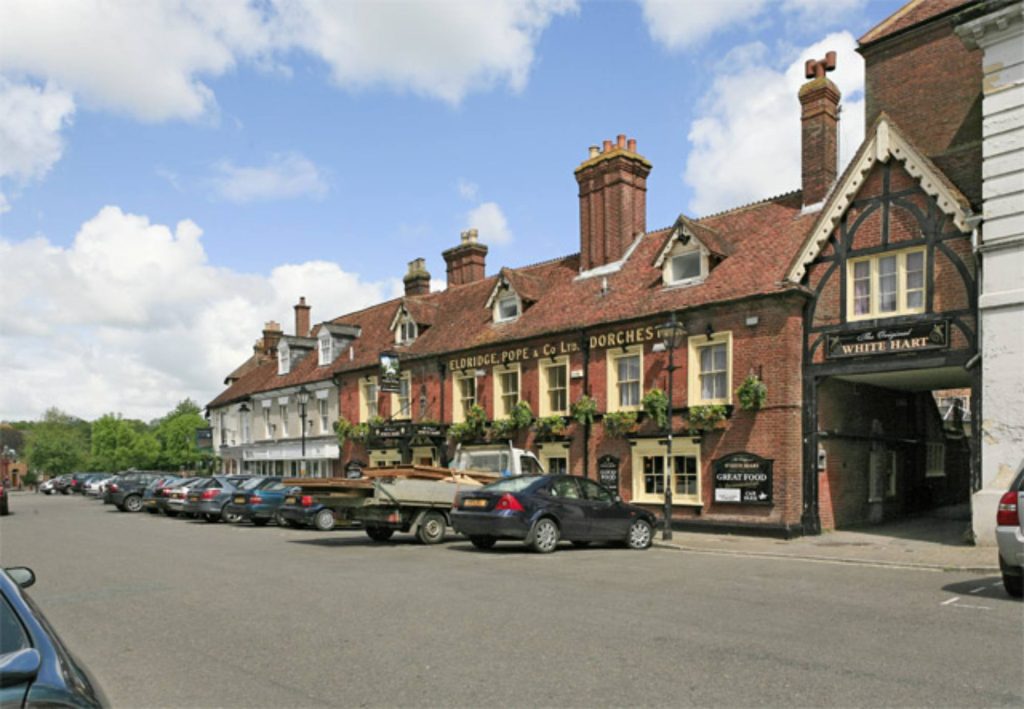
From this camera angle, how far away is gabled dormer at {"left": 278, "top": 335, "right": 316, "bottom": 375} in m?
42.5

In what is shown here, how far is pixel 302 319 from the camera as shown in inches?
1863

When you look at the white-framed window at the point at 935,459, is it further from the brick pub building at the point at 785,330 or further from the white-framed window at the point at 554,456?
the white-framed window at the point at 554,456

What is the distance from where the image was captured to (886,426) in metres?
23.0

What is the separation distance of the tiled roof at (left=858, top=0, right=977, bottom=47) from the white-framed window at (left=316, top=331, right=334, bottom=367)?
25.1 meters

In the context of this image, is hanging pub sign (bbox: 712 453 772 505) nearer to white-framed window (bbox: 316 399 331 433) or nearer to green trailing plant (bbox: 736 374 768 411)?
green trailing plant (bbox: 736 374 768 411)

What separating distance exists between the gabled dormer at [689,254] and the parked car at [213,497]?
567 inches

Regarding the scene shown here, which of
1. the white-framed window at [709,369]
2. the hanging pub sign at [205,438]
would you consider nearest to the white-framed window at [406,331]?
the white-framed window at [709,369]

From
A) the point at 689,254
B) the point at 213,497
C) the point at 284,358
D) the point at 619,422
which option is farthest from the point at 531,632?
the point at 284,358

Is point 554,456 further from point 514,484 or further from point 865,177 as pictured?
point 865,177

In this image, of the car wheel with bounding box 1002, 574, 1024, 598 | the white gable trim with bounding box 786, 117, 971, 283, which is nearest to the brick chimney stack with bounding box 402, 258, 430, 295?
the white gable trim with bounding box 786, 117, 971, 283

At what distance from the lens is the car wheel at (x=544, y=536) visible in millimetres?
15242

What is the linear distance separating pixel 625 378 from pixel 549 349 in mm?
3062

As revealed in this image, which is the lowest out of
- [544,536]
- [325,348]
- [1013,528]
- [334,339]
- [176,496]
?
[176,496]

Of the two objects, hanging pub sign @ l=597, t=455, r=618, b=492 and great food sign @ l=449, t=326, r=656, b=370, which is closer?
great food sign @ l=449, t=326, r=656, b=370
